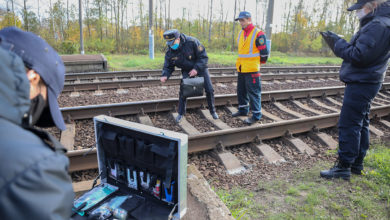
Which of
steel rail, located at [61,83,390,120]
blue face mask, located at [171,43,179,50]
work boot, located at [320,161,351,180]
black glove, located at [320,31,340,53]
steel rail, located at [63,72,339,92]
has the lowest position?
work boot, located at [320,161,351,180]

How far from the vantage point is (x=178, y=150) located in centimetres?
234

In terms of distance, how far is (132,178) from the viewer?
2.84m

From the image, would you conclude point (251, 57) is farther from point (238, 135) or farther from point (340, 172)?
point (340, 172)

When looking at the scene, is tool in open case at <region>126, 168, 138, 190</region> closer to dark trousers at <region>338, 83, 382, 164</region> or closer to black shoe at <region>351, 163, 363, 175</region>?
dark trousers at <region>338, 83, 382, 164</region>

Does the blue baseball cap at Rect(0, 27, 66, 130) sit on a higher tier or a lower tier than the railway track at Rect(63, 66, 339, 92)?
higher

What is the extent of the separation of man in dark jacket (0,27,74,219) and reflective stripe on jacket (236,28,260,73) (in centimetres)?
482

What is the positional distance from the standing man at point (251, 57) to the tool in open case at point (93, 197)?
3.51 m

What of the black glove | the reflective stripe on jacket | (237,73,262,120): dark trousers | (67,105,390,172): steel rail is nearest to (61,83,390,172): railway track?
(67,105,390,172): steel rail

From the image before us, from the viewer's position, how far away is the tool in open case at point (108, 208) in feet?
7.89

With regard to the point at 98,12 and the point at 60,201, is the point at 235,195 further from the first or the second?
the point at 98,12

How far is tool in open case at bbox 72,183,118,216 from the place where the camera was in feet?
8.11

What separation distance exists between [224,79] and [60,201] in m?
8.98

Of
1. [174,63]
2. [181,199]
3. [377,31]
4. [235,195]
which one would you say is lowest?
[235,195]

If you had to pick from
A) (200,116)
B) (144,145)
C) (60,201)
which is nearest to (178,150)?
(144,145)
